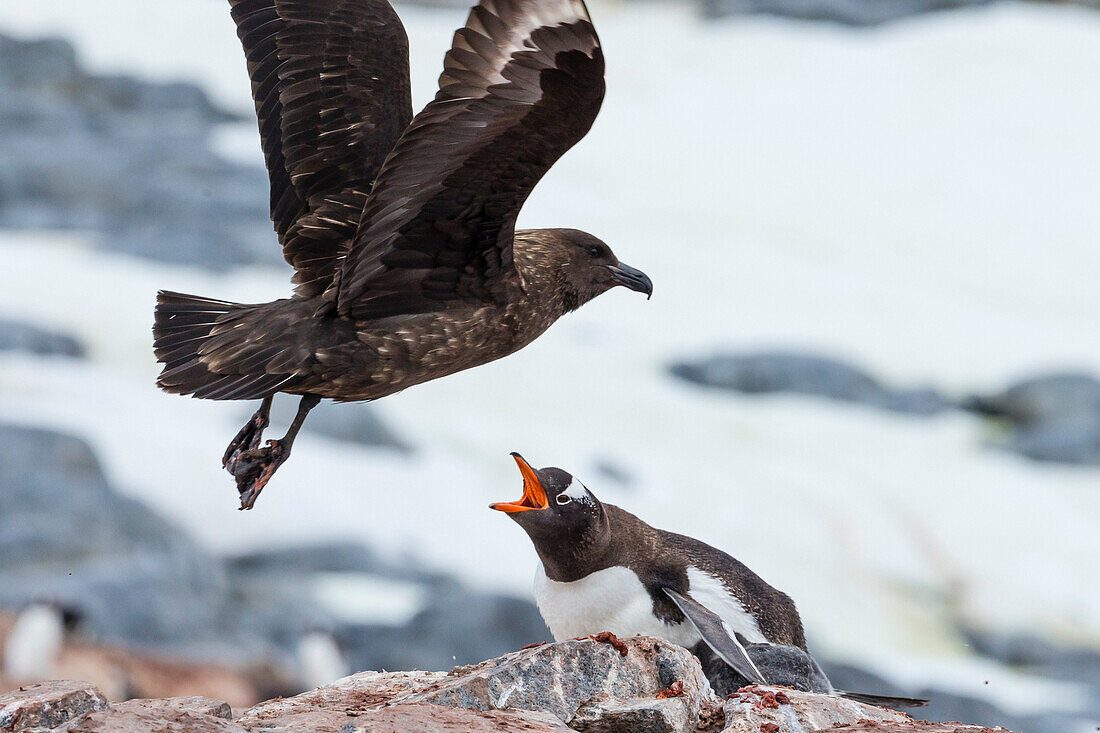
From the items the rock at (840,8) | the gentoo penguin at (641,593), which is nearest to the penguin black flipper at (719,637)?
the gentoo penguin at (641,593)

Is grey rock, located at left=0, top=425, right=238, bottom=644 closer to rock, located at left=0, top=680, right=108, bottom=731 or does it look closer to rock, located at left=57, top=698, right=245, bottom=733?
rock, located at left=0, top=680, right=108, bottom=731

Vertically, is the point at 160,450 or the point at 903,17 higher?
the point at 903,17

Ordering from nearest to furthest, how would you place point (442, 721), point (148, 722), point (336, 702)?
point (148, 722) → point (442, 721) → point (336, 702)

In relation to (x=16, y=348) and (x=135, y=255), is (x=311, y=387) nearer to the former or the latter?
(x=16, y=348)

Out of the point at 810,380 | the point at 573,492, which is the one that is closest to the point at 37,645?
the point at 573,492

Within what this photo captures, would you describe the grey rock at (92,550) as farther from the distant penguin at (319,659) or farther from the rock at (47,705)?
the rock at (47,705)

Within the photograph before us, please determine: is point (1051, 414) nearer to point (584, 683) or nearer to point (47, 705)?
point (584, 683)

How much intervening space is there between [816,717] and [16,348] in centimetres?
1579

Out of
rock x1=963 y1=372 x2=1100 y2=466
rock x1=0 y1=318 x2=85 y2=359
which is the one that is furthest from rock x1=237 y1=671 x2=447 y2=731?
rock x1=963 y1=372 x2=1100 y2=466

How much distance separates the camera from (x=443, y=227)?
4242mm

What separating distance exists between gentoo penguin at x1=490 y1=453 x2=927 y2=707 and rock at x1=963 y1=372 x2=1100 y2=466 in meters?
16.7

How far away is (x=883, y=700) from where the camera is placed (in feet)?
15.6

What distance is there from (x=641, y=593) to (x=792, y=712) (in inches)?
42.2

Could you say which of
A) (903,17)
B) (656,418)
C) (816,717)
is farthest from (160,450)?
(903,17)
